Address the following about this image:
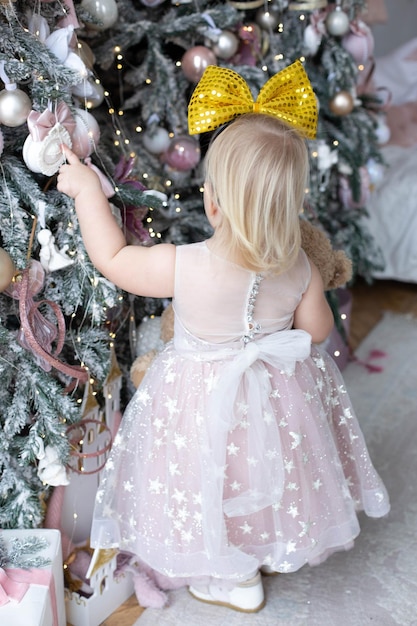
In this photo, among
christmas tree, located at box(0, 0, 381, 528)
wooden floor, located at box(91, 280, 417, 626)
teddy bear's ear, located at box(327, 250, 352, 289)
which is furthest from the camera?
wooden floor, located at box(91, 280, 417, 626)

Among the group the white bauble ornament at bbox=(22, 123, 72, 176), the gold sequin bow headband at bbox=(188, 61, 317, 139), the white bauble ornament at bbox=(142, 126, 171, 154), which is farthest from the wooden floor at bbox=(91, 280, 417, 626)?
the white bauble ornament at bbox=(22, 123, 72, 176)

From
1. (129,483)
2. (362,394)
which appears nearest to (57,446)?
(129,483)

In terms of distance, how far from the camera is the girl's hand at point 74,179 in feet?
3.99

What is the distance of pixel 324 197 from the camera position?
2182 millimetres

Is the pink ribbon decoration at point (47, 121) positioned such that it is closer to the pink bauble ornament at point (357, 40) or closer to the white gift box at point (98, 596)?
the white gift box at point (98, 596)

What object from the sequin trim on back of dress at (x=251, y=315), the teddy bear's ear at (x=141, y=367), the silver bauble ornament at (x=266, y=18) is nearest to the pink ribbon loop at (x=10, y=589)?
the teddy bear's ear at (x=141, y=367)

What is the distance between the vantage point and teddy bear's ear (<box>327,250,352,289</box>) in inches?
58.2

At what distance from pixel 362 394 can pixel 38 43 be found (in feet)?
4.77

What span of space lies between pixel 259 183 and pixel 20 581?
75 cm

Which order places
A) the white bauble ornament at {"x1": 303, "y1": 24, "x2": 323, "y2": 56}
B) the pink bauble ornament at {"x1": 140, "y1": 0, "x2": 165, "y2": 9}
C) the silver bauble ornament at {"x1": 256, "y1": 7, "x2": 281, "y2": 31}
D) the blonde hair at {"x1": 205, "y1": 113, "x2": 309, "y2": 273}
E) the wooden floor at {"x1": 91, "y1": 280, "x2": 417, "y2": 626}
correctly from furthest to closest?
1. the wooden floor at {"x1": 91, "y1": 280, "x2": 417, "y2": 626}
2. the white bauble ornament at {"x1": 303, "y1": 24, "x2": 323, "y2": 56}
3. the silver bauble ornament at {"x1": 256, "y1": 7, "x2": 281, "y2": 31}
4. the pink bauble ornament at {"x1": 140, "y1": 0, "x2": 165, "y2": 9}
5. the blonde hair at {"x1": 205, "y1": 113, "x2": 309, "y2": 273}

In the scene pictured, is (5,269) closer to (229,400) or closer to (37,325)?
(37,325)

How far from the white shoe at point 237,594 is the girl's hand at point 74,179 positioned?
80 cm

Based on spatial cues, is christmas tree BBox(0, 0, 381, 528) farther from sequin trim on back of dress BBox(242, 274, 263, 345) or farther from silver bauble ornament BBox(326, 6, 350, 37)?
sequin trim on back of dress BBox(242, 274, 263, 345)

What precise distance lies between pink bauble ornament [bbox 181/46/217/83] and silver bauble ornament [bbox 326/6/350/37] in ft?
1.77
